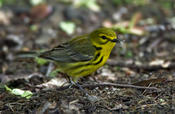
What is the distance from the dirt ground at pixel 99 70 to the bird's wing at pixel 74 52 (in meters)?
0.43

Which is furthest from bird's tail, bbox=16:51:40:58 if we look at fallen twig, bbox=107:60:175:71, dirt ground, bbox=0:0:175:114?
fallen twig, bbox=107:60:175:71

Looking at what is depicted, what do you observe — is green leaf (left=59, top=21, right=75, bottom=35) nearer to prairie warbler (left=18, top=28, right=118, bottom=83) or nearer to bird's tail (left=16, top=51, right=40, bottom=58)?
bird's tail (left=16, top=51, right=40, bottom=58)

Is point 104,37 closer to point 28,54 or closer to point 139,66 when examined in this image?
point 139,66

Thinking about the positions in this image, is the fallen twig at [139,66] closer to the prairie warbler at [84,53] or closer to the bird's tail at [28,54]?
the prairie warbler at [84,53]

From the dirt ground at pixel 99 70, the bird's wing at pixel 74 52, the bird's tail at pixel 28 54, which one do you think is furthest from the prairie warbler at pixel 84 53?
the bird's tail at pixel 28 54

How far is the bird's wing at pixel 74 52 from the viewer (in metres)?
4.80

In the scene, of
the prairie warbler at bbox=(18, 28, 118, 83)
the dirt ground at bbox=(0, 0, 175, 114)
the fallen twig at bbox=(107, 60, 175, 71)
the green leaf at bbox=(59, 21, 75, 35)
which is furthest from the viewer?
the green leaf at bbox=(59, 21, 75, 35)

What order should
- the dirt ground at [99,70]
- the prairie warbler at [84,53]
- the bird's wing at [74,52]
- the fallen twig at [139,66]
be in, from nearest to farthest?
the dirt ground at [99,70] → the prairie warbler at [84,53] → the bird's wing at [74,52] → the fallen twig at [139,66]

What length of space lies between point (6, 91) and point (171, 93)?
2524 millimetres

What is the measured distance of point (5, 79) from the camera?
202 inches

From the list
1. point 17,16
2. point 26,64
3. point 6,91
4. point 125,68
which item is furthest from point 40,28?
point 6,91

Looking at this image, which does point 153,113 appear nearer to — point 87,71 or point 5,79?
point 87,71

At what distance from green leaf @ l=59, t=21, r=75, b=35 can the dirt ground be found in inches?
5.7

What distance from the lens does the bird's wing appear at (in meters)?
4.80
